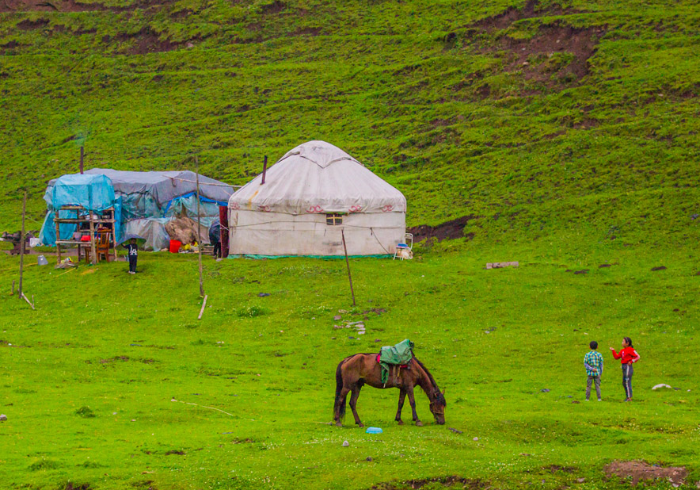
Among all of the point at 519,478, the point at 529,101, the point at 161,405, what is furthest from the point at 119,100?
the point at 519,478

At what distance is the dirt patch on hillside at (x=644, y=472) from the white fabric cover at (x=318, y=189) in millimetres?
25584

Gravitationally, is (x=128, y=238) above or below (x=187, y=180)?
below

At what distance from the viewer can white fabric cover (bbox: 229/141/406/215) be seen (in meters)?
37.6

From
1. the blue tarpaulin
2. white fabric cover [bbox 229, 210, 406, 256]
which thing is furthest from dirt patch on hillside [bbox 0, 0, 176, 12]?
white fabric cover [bbox 229, 210, 406, 256]

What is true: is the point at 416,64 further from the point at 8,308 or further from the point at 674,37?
the point at 8,308

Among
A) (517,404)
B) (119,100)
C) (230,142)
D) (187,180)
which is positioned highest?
(119,100)

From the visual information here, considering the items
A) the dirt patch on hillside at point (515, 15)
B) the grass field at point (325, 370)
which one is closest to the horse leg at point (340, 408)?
the grass field at point (325, 370)

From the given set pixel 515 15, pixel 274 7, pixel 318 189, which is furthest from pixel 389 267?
pixel 274 7

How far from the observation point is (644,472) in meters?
12.7

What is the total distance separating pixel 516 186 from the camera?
50031 millimetres

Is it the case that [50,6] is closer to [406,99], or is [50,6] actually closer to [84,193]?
[406,99]

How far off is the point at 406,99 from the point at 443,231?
30.0m

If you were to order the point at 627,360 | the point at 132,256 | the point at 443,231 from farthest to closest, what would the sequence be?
1. the point at 443,231
2. the point at 132,256
3. the point at 627,360

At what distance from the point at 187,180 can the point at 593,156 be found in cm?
2470
